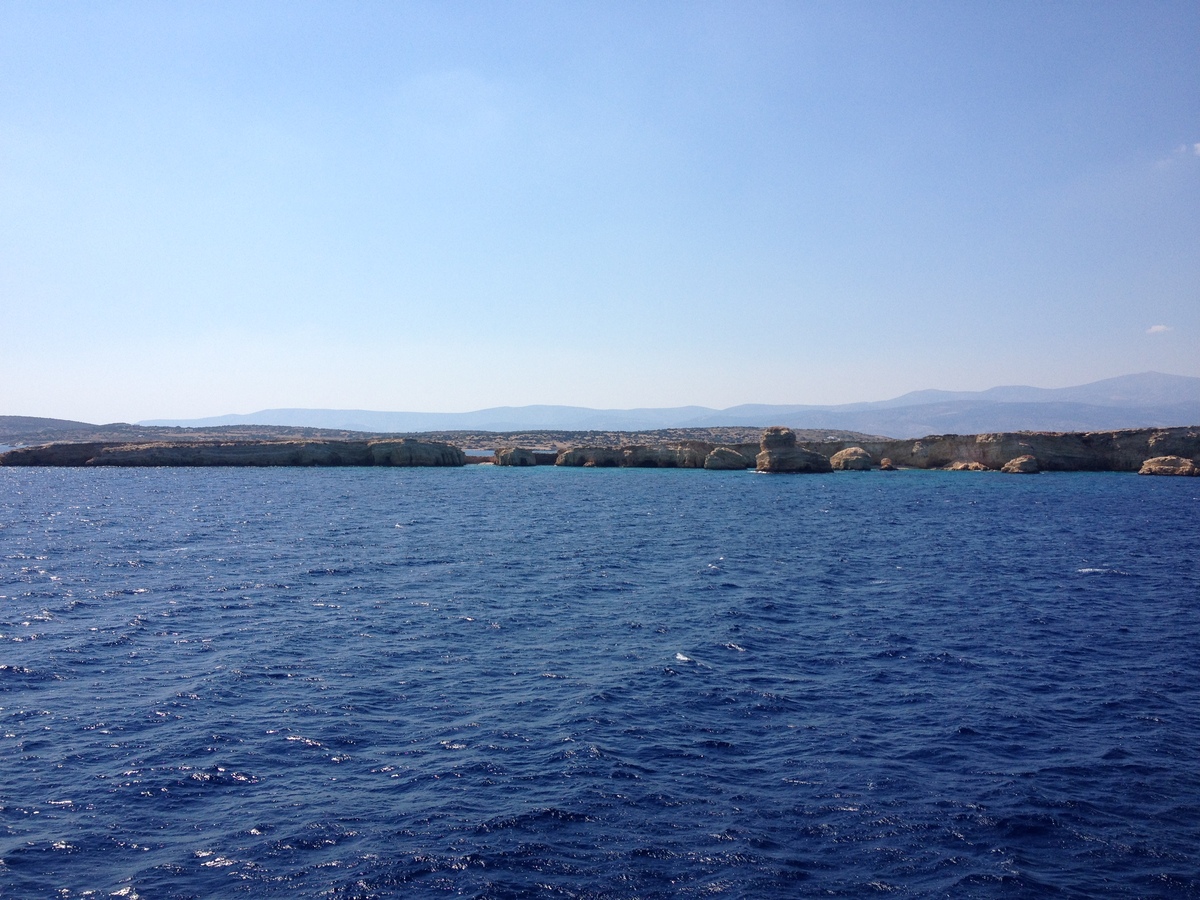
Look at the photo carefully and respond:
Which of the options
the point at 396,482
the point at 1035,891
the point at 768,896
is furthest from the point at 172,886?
the point at 396,482

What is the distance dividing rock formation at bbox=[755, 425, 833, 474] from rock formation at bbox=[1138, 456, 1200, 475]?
4025 cm

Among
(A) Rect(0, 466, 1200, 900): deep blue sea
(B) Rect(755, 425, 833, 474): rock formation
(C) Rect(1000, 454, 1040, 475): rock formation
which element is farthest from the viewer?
(B) Rect(755, 425, 833, 474): rock formation

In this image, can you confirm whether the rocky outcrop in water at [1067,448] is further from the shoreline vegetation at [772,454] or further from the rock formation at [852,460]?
the rock formation at [852,460]

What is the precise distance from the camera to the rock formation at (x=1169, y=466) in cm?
9538

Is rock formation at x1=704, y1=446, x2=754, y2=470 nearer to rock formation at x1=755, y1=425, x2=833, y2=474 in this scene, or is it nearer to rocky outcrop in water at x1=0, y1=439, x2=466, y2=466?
rock formation at x1=755, y1=425, x2=833, y2=474

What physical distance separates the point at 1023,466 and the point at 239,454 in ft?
400

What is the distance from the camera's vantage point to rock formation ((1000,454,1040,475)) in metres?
104

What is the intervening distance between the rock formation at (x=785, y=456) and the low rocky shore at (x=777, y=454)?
148 mm

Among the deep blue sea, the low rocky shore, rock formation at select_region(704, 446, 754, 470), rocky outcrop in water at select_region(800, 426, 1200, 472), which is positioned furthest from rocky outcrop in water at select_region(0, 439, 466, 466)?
the deep blue sea

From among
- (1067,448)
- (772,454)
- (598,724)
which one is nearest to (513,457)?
(772,454)

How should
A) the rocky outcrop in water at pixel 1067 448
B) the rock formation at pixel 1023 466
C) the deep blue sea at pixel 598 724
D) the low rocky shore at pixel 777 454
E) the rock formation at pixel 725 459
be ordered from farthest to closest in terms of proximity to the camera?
the rock formation at pixel 725 459, the rock formation at pixel 1023 466, the low rocky shore at pixel 777 454, the rocky outcrop in water at pixel 1067 448, the deep blue sea at pixel 598 724

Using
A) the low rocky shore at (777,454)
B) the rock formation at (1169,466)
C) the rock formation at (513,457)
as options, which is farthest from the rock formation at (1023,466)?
the rock formation at (513,457)

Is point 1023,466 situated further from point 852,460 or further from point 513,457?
point 513,457

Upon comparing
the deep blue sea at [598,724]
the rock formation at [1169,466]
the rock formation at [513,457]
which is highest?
the rock formation at [513,457]
